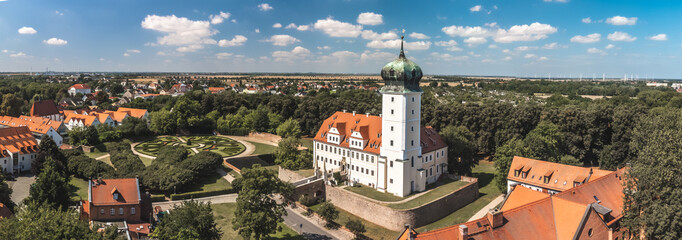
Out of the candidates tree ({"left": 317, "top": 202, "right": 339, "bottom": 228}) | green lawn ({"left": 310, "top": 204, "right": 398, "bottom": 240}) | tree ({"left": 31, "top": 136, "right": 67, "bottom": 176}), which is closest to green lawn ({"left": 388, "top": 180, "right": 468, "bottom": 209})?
green lawn ({"left": 310, "top": 204, "right": 398, "bottom": 240})

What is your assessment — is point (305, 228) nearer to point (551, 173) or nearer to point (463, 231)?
point (463, 231)

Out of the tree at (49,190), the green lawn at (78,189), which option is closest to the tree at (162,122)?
the green lawn at (78,189)

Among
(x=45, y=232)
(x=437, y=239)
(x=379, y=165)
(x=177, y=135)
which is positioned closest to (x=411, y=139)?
(x=379, y=165)

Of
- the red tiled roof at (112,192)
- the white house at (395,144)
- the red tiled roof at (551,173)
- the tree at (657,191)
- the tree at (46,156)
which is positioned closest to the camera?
the tree at (657,191)

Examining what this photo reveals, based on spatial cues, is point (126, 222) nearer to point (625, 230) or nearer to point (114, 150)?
point (114, 150)

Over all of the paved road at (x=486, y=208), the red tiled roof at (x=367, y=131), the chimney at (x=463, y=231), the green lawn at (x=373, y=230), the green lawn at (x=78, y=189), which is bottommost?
the green lawn at (x=373, y=230)

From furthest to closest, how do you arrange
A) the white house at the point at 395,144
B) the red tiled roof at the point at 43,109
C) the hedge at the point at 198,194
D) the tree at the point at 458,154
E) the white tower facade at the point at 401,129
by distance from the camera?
1. the red tiled roof at the point at 43,109
2. the tree at the point at 458,154
3. the hedge at the point at 198,194
4. the white house at the point at 395,144
5. the white tower facade at the point at 401,129

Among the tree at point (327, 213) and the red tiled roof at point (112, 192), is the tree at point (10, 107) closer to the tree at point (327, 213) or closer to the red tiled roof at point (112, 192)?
the red tiled roof at point (112, 192)

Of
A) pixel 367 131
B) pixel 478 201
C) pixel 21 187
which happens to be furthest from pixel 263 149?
pixel 478 201
